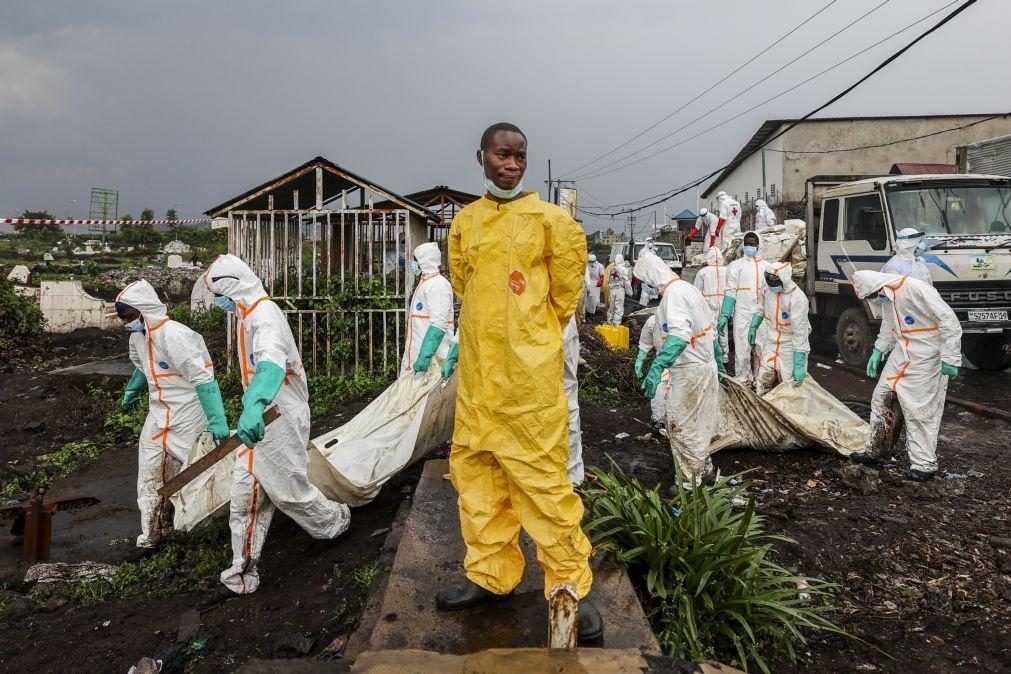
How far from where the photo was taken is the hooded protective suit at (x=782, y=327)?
281 inches

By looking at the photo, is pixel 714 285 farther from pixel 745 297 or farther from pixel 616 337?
pixel 616 337

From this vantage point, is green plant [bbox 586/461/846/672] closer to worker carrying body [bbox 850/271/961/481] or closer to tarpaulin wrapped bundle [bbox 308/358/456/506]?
tarpaulin wrapped bundle [bbox 308/358/456/506]

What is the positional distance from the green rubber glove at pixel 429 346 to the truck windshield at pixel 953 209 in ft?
22.2

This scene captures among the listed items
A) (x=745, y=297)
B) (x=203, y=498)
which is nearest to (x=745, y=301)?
(x=745, y=297)

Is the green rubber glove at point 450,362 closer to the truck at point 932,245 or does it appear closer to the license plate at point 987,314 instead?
the truck at point 932,245

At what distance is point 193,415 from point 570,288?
10.3 feet

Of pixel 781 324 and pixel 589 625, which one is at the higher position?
pixel 781 324

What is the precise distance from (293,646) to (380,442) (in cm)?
188

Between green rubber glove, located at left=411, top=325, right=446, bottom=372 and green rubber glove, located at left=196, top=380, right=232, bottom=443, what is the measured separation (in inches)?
67.9

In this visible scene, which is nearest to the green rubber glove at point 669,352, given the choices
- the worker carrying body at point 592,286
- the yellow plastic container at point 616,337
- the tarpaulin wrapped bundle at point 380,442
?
the tarpaulin wrapped bundle at point 380,442

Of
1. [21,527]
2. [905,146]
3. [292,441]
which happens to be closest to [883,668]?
[292,441]

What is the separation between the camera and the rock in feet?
9.51

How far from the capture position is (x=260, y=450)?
354cm

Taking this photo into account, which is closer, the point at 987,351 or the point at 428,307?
the point at 428,307
